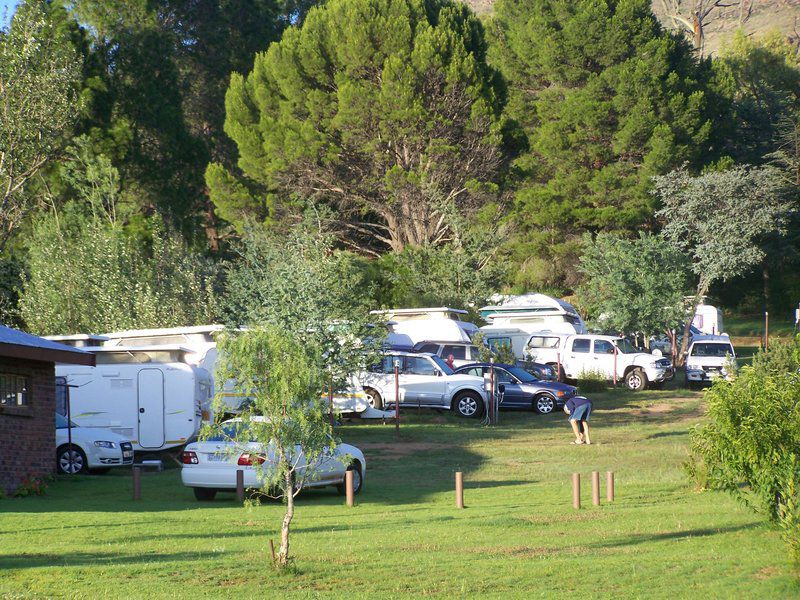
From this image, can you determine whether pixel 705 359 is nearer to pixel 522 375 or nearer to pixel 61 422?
pixel 522 375

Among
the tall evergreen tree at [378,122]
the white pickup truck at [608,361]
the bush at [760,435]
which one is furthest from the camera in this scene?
the tall evergreen tree at [378,122]

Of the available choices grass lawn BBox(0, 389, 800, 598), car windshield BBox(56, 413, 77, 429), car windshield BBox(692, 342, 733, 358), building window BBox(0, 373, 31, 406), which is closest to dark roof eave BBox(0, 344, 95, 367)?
building window BBox(0, 373, 31, 406)

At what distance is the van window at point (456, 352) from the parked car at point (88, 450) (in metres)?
13.1

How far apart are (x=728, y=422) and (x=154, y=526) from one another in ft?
23.5

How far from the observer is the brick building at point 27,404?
1786cm

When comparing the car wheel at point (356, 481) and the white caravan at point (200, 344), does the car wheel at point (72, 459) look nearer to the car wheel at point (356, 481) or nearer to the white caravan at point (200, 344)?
the white caravan at point (200, 344)

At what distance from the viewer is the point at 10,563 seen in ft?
36.5

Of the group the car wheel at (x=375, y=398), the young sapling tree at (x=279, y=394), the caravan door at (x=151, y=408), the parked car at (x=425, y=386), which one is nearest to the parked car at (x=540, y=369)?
the parked car at (x=425, y=386)

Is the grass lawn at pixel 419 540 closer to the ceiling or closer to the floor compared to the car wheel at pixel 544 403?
closer to the floor

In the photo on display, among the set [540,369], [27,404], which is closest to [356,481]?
[27,404]

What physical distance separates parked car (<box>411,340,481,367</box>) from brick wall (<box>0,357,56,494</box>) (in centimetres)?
1514

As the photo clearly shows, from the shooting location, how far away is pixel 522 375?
30.8 metres

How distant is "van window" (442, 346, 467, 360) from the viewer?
108 ft

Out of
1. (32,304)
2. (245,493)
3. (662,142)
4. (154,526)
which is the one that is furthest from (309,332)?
(662,142)
